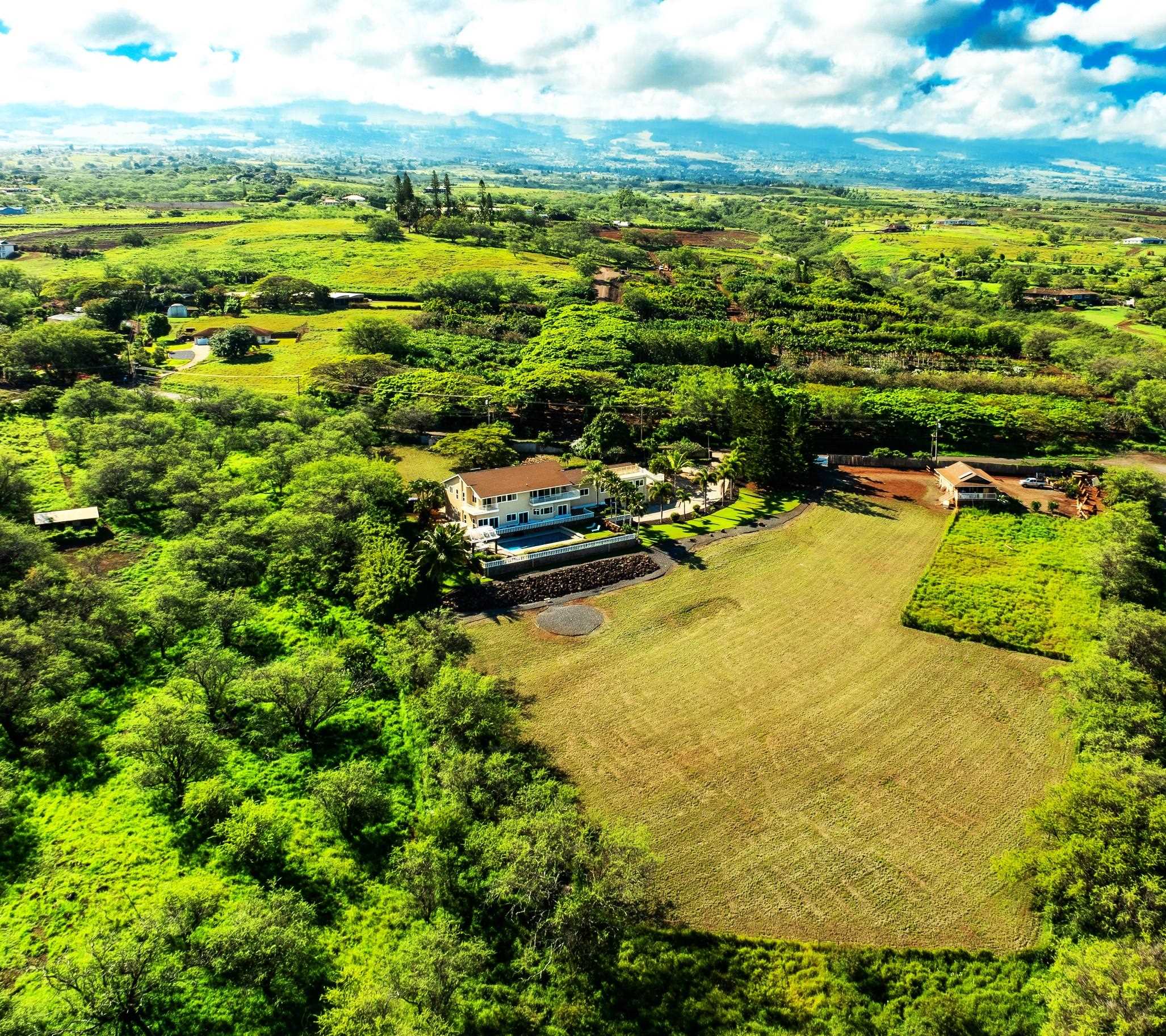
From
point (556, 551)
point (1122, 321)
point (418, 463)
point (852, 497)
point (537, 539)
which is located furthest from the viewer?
point (1122, 321)

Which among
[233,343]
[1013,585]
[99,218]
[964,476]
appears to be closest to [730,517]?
[1013,585]

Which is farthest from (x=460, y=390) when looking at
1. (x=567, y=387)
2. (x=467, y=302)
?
(x=467, y=302)

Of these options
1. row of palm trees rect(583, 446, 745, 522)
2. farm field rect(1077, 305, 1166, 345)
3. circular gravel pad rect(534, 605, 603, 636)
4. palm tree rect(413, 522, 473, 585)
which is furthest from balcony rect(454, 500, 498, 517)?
farm field rect(1077, 305, 1166, 345)

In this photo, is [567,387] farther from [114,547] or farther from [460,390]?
[114,547]

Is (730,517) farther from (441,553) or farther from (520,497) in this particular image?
(441,553)

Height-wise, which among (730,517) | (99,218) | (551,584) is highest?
(99,218)

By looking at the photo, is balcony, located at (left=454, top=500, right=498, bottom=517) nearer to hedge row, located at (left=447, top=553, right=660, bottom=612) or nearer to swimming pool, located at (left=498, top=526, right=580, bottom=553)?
swimming pool, located at (left=498, top=526, right=580, bottom=553)

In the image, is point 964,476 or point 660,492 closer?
point 660,492
